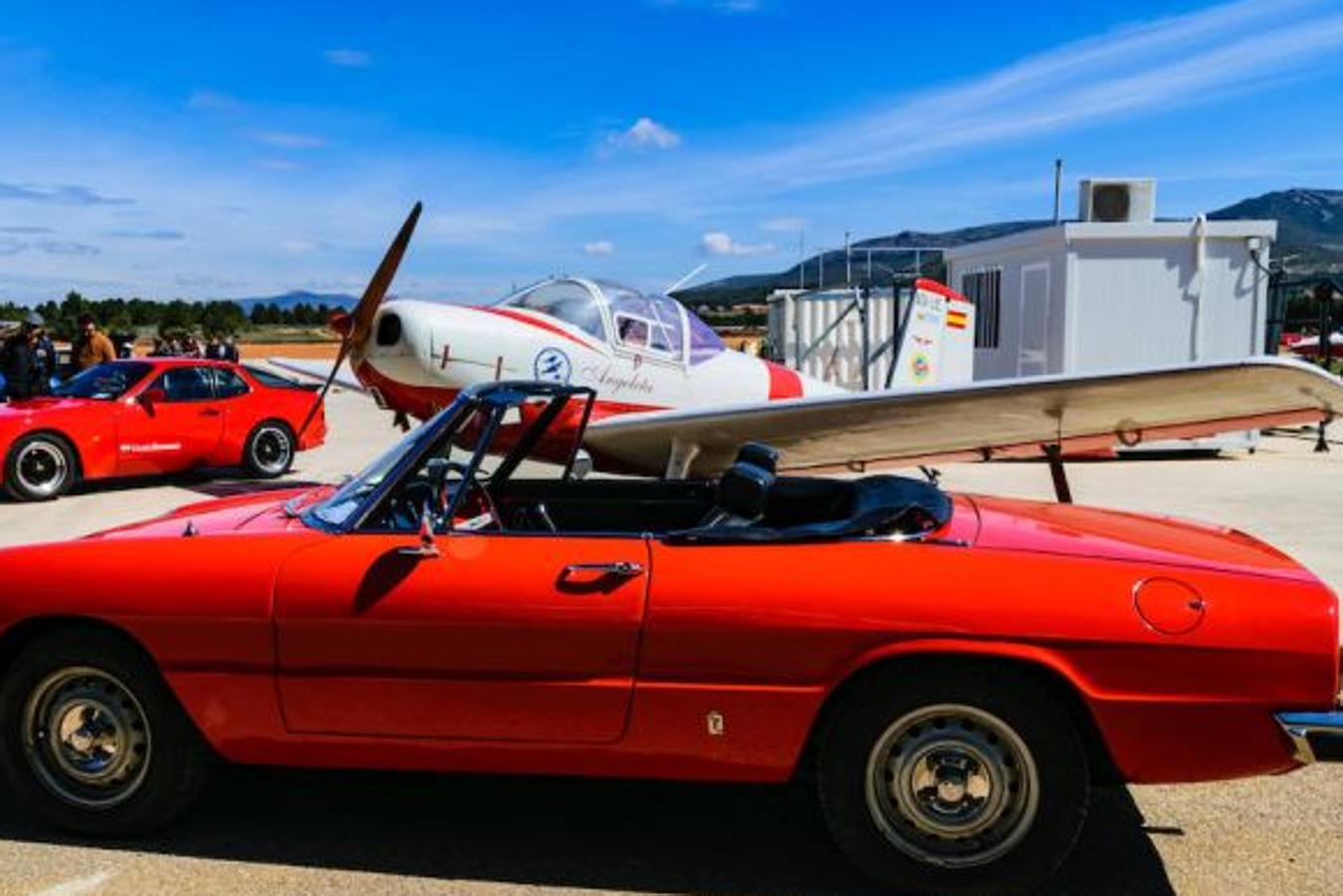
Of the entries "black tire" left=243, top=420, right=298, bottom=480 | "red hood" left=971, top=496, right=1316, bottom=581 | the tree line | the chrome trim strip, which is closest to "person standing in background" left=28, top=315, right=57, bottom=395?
"black tire" left=243, top=420, right=298, bottom=480

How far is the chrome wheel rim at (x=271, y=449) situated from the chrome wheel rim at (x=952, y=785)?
10.9m

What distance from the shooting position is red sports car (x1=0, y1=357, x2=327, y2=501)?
425 inches

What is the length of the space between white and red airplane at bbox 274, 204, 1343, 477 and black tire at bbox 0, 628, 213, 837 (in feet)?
15.3

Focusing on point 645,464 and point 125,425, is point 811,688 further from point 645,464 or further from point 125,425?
point 125,425

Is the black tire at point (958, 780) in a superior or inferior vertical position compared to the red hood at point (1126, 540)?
inferior

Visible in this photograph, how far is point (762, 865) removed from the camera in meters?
3.37

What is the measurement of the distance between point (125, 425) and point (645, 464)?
5.47 m

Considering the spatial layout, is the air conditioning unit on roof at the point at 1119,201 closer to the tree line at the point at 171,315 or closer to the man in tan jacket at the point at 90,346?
the man in tan jacket at the point at 90,346

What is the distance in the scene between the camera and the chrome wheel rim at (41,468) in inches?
420

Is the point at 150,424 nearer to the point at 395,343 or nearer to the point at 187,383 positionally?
the point at 187,383

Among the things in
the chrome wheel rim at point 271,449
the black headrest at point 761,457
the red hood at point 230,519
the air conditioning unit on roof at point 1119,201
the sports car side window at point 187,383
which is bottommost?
the chrome wheel rim at point 271,449

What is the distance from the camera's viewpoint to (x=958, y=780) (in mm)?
3094

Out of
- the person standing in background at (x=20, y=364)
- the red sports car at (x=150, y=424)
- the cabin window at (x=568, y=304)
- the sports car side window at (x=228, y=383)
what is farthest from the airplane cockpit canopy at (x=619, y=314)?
the person standing in background at (x=20, y=364)

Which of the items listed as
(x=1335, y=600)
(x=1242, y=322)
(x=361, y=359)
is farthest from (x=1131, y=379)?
(x=1242, y=322)
